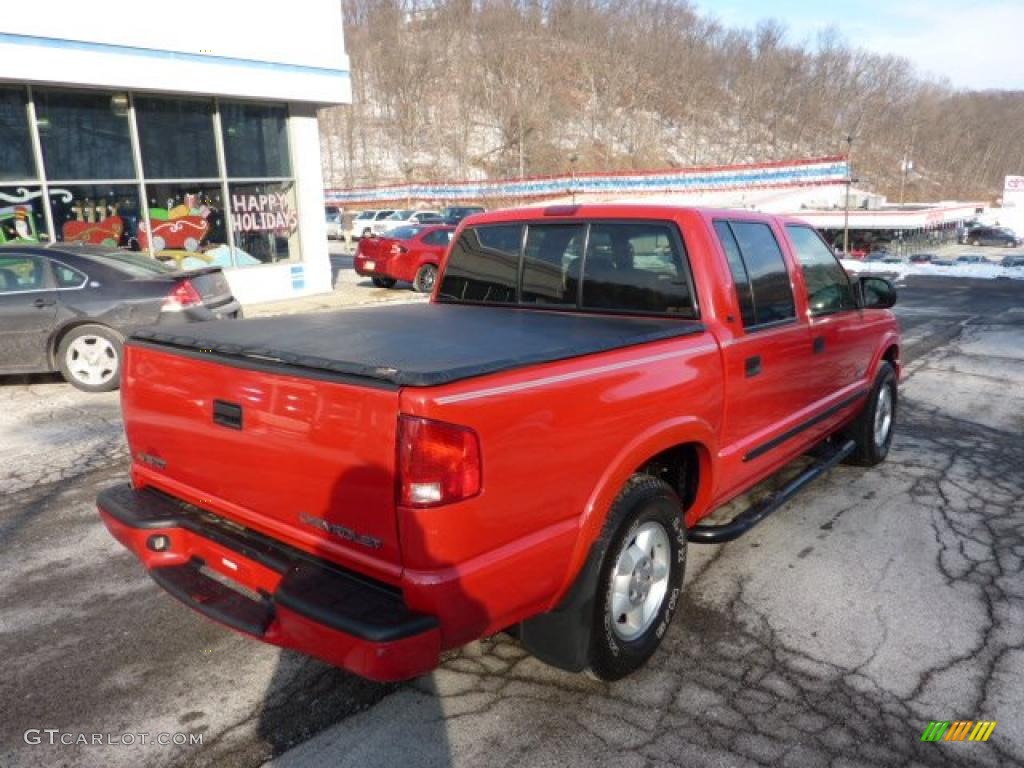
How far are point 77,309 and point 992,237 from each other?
5307cm

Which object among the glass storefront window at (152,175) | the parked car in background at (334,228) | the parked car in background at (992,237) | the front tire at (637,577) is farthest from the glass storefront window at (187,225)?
the parked car in background at (992,237)

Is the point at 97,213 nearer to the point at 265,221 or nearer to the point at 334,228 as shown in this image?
the point at 265,221

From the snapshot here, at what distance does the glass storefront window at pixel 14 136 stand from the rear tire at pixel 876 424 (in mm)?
12267

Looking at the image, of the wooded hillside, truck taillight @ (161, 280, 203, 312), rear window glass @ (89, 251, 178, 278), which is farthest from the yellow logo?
the wooded hillside

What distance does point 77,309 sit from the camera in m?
7.59

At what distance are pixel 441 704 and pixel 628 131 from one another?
89.9 meters

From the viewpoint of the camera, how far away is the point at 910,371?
360 inches

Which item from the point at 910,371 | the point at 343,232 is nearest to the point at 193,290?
the point at 910,371

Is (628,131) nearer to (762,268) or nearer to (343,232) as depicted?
(343,232)

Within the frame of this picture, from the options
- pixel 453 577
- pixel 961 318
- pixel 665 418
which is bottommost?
pixel 961 318

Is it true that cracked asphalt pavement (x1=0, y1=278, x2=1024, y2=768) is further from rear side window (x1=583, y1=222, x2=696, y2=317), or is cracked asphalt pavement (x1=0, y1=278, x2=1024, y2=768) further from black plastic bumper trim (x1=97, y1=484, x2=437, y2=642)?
rear side window (x1=583, y1=222, x2=696, y2=317)

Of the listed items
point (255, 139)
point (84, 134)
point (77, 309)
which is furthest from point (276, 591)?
point (255, 139)

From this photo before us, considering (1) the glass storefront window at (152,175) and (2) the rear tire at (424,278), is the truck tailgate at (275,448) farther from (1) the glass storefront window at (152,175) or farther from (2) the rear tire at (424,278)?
(2) the rear tire at (424,278)

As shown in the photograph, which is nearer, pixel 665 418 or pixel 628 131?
pixel 665 418
